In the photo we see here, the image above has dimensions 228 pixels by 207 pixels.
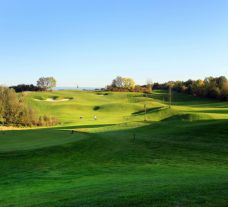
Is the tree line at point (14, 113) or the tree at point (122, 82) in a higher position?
the tree at point (122, 82)

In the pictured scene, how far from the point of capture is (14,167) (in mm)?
19781

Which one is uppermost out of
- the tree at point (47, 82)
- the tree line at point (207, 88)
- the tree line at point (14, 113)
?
the tree at point (47, 82)

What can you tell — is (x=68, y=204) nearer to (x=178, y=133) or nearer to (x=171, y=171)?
(x=171, y=171)

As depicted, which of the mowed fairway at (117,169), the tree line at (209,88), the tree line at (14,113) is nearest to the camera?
the mowed fairway at (117,169)

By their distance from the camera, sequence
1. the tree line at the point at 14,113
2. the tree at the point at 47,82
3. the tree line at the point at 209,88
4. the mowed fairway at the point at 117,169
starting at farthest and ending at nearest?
the tree at the point at 47,82 → the tree line at the point at 209,88 → the tree line at the point at 14,113 → the mowed fairway at the point at 117,169

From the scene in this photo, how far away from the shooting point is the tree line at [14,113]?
66.0 m

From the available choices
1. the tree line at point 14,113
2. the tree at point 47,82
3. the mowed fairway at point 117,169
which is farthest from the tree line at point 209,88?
the mowed fairway at point 117,169

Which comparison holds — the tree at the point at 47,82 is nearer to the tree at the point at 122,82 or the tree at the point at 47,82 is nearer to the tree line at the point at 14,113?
the tree at the point at 122,82

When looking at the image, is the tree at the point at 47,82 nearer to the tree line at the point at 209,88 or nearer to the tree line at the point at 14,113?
the tree line at the point at 209,88

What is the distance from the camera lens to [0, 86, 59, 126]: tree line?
66.0 metres

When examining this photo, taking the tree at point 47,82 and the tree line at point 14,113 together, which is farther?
the tree at point 47,82

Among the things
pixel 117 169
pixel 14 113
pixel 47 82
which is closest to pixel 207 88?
pixel 14 113

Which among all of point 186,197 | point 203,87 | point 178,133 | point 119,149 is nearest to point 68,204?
point 186,197

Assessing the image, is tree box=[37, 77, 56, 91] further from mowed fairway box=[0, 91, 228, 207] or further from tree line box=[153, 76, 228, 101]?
mowed fairway box=[0, 91, 228, 207]
